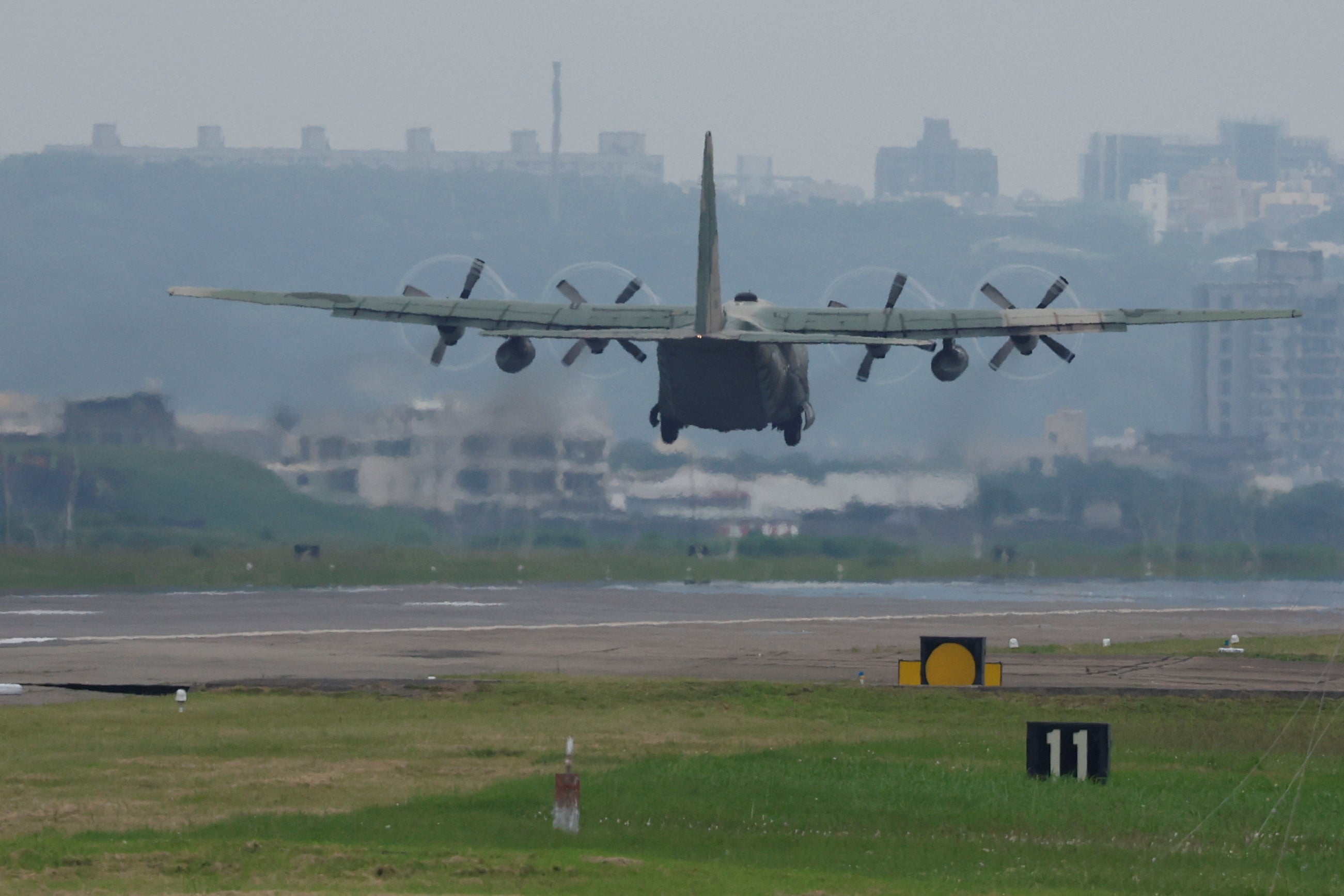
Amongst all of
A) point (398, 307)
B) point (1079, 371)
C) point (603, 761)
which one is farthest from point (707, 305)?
point (1079, 371)

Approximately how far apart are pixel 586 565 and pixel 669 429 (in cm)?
2854

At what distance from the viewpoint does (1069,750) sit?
89.4ft

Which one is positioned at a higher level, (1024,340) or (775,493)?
(1024,340)

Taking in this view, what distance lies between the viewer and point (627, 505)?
98250 mm

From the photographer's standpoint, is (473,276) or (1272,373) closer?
(473,276)

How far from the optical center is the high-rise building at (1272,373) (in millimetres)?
182500

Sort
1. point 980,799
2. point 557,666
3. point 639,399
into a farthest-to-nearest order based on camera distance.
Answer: point 639,399 < point 557,666 < point 980,799

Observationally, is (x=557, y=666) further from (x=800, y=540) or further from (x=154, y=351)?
(x=154, y=351)

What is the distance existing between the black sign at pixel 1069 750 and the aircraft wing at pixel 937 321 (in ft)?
126

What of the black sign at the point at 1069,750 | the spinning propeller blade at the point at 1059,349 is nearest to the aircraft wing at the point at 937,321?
the spinning propeller blade at the point at 1059,349

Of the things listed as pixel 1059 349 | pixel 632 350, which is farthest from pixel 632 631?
pixel 1059 349

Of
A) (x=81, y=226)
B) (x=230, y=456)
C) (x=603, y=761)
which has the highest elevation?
(x=81, y=226)

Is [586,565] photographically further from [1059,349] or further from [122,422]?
[1059,349]

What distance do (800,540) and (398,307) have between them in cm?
3899
